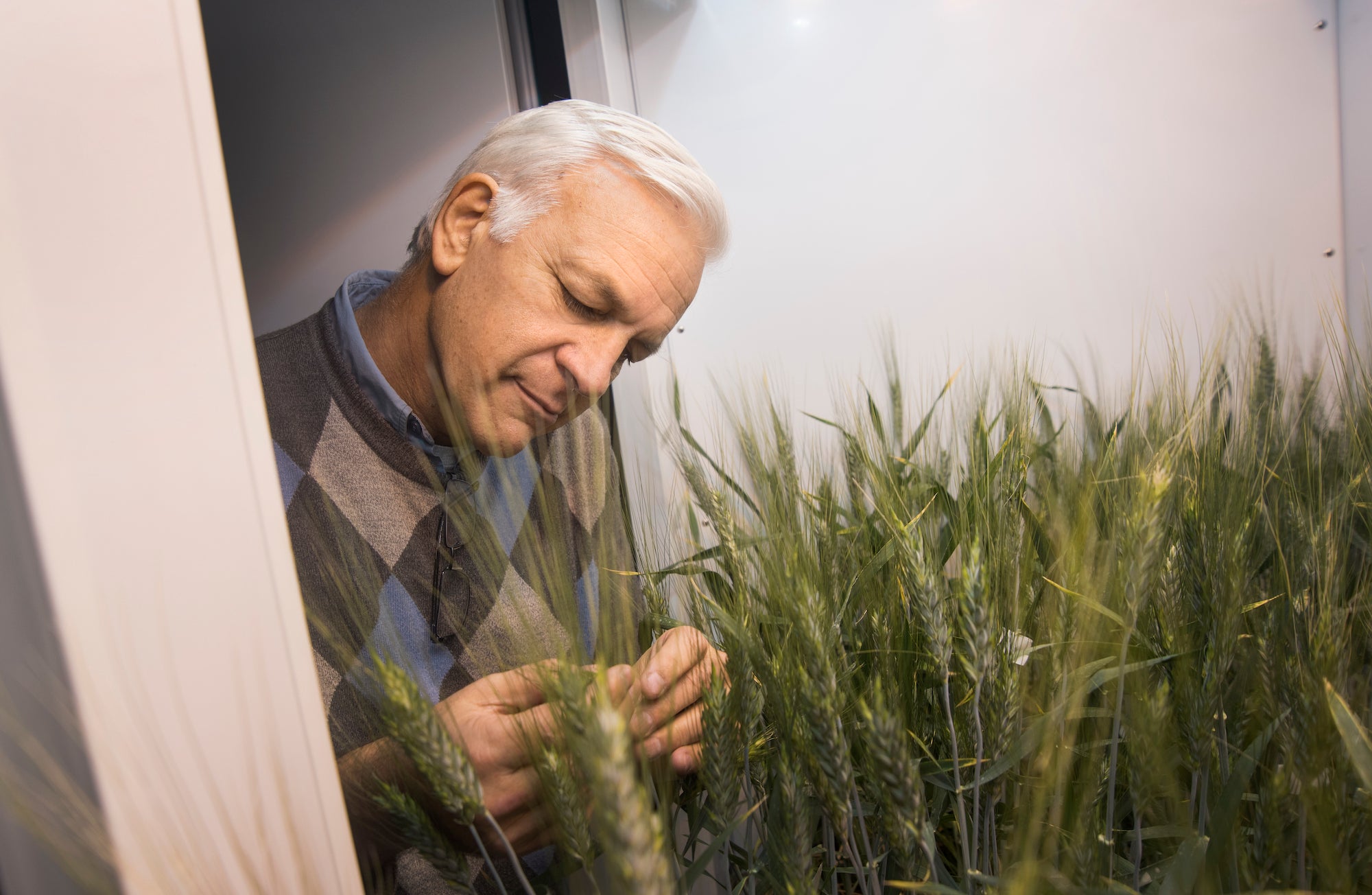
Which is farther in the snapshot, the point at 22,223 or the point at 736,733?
the point at 736,733

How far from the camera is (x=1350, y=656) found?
1.43ft

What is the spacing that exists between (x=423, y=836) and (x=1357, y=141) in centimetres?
154

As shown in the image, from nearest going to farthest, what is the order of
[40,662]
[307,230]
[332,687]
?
1. [40,662]
2. [332,687]
3. [307,230]

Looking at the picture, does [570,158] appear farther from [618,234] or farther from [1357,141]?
[1357,141]

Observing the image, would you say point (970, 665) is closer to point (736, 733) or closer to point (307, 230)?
point (736, 733)

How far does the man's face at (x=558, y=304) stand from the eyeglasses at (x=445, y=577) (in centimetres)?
12

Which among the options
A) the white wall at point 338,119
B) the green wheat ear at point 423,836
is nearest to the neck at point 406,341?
the white wall at point 338,119

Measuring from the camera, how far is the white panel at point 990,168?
1.14 meters

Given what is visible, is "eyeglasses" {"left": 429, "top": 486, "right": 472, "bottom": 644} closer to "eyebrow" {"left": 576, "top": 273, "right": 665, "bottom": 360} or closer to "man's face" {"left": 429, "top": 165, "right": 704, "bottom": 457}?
"man's face" {"left": 429, "top": 165, "right": 704, "bottom": 457}

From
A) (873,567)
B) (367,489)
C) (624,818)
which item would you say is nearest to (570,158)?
(367,489)

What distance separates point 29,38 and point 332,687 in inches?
30.5

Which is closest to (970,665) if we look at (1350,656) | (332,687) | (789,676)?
(789,676)

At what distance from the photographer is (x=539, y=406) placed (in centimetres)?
88

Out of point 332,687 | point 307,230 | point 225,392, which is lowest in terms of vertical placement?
point 332,687
